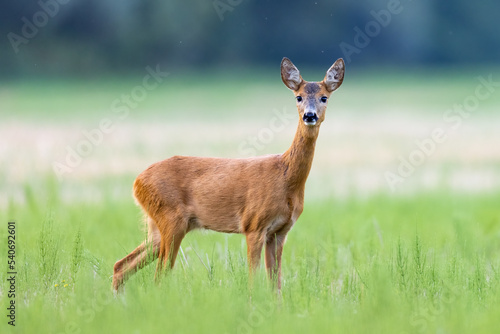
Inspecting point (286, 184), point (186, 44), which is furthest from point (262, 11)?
point (286, 184)

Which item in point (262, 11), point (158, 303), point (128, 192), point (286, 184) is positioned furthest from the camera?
point (262, 11)

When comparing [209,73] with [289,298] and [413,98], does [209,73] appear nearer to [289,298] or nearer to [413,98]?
Answer: [413,98]

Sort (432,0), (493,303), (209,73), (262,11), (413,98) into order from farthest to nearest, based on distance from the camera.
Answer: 1. (432,0)
2. (262,11)
3. (209,73)
4. (413,98)
5. (493,303)

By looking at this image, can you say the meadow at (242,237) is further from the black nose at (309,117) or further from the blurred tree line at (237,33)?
the blurred tree line at (237,33)

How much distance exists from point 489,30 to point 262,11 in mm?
8436

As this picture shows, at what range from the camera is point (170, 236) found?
745 cm

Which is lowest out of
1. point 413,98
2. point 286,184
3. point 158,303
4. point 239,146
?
point 158,303

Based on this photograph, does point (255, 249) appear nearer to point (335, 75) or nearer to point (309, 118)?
point (309, 118)

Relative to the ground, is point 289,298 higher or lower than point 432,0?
lower

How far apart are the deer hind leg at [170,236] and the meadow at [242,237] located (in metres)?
0.15

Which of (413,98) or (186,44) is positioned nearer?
(413,98)

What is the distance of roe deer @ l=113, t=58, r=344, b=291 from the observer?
23.9ft

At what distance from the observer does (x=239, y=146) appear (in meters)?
17.5

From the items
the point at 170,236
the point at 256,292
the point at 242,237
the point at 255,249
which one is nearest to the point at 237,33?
the point at 242,237
